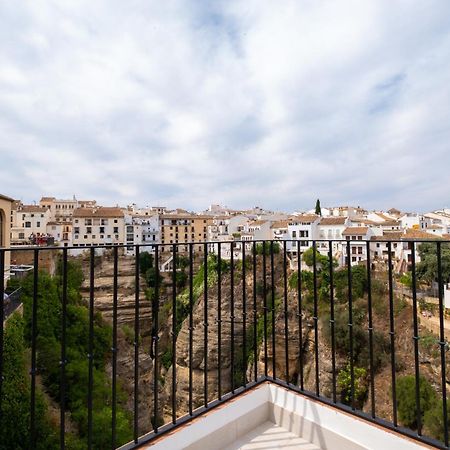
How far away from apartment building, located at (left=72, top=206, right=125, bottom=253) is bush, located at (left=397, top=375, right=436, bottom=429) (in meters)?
28.2

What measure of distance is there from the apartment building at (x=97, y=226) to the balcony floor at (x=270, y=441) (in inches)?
1298

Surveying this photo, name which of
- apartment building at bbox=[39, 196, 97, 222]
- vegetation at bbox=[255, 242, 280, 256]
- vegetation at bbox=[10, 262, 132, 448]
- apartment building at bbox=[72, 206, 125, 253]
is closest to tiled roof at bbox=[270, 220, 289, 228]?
vegetation at bbox=[255, 242, 280, 256]

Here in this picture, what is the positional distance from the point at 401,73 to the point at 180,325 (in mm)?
20431

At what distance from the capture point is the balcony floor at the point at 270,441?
5.85ft

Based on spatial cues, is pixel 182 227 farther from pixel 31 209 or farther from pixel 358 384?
pixel 358 384

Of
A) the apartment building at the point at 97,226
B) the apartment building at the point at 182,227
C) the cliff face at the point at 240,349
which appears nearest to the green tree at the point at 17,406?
the cliff face at the point at 240,349

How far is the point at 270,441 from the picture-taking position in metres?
1.84

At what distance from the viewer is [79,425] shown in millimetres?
9414

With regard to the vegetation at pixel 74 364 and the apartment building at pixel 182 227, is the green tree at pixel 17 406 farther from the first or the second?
the apartment building at pixel 182 227

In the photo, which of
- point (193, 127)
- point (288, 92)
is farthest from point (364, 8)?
point (193, 127)

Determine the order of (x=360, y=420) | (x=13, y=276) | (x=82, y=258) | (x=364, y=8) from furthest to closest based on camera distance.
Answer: (x=82, y=258) → (x=13, y=276) → (x=364, y=8) → (x=360, y=420)

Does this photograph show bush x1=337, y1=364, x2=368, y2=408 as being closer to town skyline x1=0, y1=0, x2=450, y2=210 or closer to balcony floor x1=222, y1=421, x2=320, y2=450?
town skyline x1=0, y1=0, x2=450, y2=210

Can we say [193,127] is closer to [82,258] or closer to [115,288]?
[115,288]

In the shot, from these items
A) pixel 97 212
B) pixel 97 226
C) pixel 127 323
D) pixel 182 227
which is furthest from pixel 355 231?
pixel 97 212
